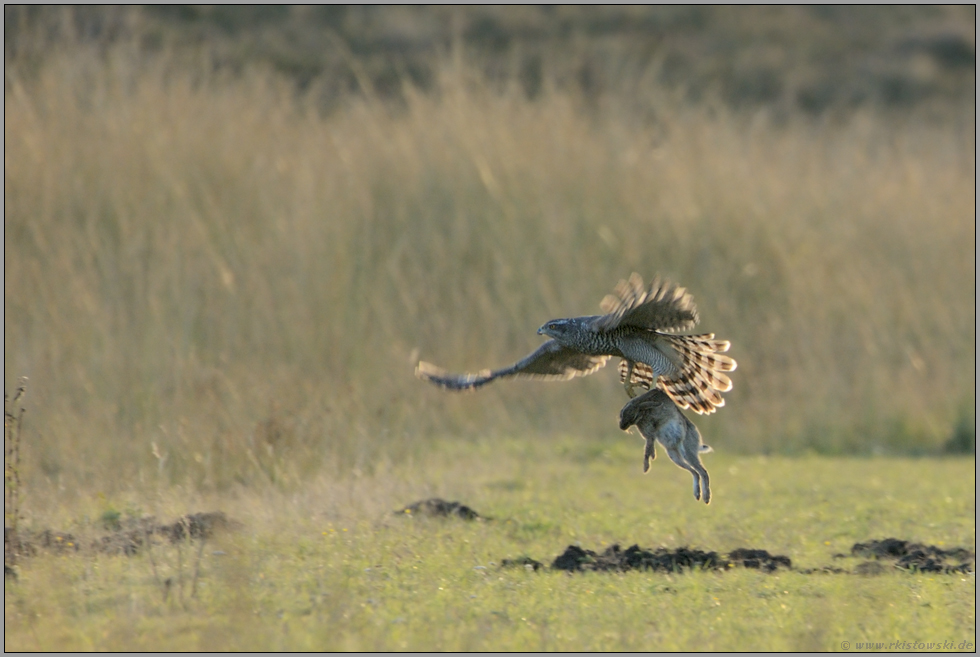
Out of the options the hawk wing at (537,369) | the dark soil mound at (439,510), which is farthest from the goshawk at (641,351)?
the dark soil mound at (439,510)

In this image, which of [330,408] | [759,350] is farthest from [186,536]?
[759,350]

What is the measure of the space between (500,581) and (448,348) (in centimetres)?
587

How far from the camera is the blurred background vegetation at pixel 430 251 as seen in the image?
36.2ft

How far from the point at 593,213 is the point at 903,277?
3.58 m

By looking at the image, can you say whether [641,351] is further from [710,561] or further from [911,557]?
[911,557]

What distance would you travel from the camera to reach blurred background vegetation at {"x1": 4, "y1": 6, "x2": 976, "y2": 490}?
11047 mm

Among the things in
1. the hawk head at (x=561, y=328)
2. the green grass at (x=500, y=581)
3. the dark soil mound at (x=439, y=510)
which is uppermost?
the hawk head at (x=561, y=328)

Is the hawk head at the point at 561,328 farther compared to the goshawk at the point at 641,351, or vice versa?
the hawk head at the point at 561,328

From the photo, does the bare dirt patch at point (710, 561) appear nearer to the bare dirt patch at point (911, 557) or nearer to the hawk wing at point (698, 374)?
the bare dirt patch at point (911, 557)

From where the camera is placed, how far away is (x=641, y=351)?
21.4 feet

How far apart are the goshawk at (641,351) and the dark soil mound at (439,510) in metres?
1.48

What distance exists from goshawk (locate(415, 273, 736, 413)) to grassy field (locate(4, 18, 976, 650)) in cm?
105

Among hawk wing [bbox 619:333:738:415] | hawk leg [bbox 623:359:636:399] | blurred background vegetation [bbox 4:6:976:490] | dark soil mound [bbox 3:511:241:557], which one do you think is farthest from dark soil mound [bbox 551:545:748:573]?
blurred background vegetation [bbox 4:6:976:490]

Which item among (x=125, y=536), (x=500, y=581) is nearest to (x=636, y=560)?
(x=500, y=581)
